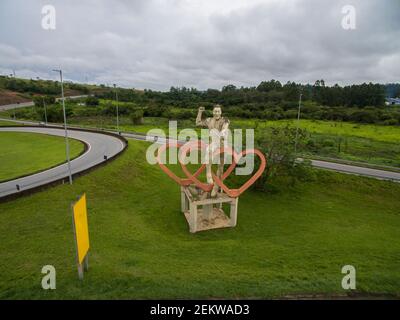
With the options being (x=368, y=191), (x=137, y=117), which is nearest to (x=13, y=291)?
(x=368, y=191)

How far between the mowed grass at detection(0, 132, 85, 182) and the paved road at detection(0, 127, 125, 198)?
1303mm

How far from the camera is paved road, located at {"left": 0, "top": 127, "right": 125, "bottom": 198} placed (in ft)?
66.8

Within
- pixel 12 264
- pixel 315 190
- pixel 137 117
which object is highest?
pixel 137 117

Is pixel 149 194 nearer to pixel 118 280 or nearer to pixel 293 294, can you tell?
pixel 118 280

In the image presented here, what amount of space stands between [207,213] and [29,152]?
26290 millimetres

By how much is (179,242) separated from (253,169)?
616 inches

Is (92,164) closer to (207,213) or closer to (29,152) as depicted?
(29,152)

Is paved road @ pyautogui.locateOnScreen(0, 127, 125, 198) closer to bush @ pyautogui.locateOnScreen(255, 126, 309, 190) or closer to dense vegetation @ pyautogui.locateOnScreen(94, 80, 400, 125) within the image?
bush @ pyautogui.locateOnScreen(255, 126, 309, 190)

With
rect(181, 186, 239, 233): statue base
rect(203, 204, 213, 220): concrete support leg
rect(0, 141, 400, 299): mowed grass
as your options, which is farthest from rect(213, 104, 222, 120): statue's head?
rect(0, 141, 400, 299): mowed grass

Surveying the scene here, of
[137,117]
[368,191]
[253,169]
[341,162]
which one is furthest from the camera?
[137,117]

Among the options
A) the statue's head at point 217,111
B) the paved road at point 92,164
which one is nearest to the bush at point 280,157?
the paved road at point 92,164

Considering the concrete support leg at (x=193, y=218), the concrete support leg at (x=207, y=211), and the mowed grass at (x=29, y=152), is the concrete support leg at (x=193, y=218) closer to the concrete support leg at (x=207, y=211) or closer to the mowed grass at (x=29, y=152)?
the concrete support leg at (x=207, y=211)

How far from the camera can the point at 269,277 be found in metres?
9.75

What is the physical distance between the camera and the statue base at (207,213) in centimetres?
1725
